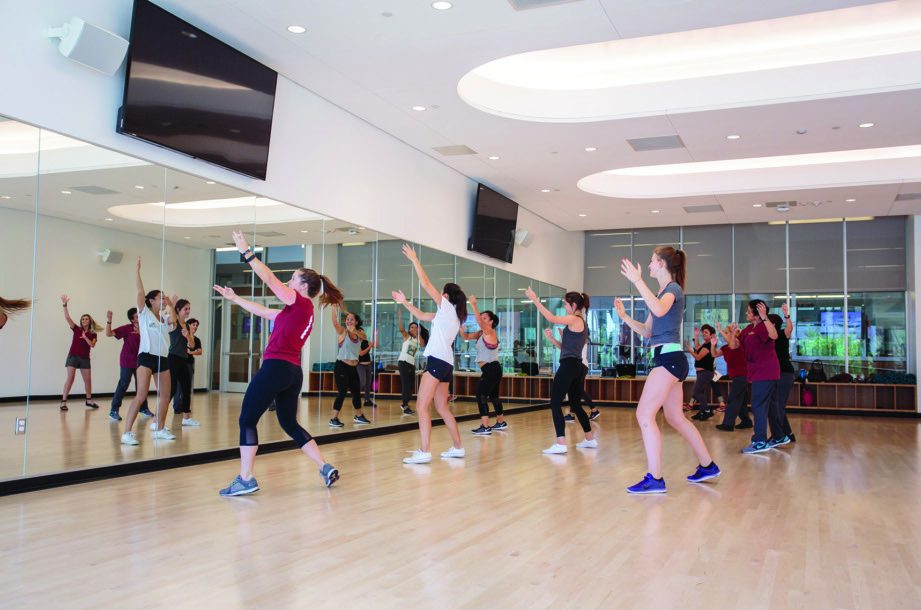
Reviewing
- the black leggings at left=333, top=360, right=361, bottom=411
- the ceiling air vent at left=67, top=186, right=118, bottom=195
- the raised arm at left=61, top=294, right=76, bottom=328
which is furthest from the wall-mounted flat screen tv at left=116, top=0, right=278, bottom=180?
the black leggings at left=333, top=360, right=361, bottom=411

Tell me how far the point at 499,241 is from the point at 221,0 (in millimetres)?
6869

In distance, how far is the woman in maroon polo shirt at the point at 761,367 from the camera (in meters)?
7.52

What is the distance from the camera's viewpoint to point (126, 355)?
17.9 feet

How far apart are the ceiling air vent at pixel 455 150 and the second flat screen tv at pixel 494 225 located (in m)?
1.39

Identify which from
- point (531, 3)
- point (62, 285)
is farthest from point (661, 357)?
point (62, 285)

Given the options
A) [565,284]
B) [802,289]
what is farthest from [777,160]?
[565,284]

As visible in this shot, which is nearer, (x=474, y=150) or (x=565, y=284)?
(x=474, y=150)

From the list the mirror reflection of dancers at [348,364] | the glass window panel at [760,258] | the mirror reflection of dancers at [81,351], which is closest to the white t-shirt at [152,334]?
the mirror reflection of dancers at [81,351]

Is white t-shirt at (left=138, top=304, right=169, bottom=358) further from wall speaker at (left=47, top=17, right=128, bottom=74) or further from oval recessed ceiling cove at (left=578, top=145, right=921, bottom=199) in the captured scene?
oval recessed ceiling cove at (left=578, top=145, right=921, bottom=199)

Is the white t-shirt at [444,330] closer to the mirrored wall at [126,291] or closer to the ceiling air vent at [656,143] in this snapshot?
the mirrored wall at [126,291]

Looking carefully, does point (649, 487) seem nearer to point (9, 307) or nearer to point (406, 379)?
point (9, 307)

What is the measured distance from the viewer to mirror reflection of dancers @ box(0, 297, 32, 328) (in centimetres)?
454

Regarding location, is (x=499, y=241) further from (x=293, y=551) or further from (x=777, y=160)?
(x=293, y=551)

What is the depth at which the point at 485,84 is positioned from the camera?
26.4 feet
